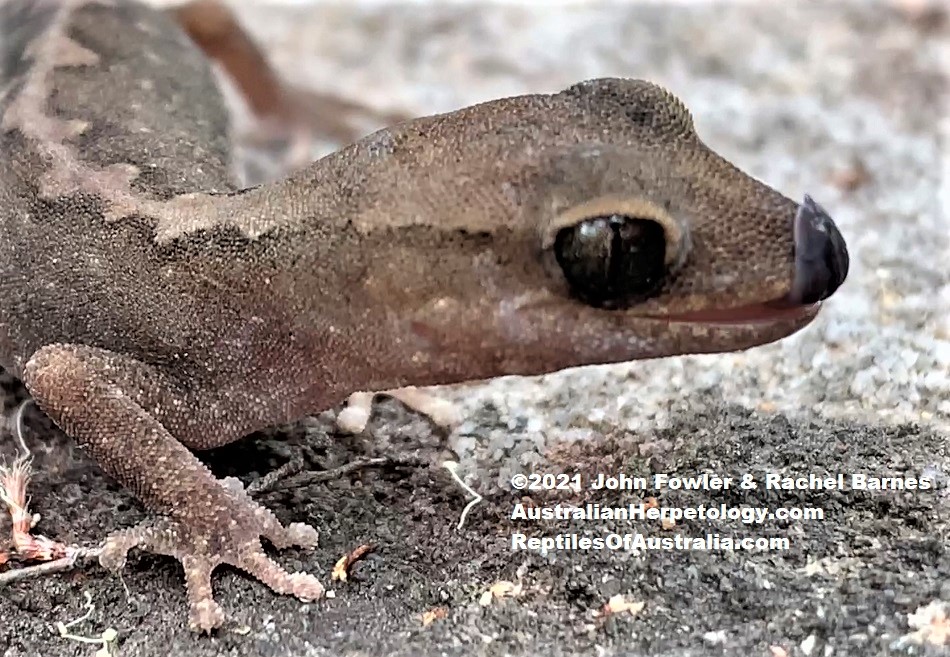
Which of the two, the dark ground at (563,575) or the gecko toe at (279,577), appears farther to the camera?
the gecko toe at (279,577)

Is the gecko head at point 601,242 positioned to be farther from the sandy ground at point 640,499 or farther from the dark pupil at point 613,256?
the sandy ground at point 640,499

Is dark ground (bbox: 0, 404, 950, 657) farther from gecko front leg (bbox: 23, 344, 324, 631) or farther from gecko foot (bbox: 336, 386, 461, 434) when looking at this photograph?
gecko foot (bbox: 336, 386, 461, 434)

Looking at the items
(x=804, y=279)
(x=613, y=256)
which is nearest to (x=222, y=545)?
(x=613, y=256)

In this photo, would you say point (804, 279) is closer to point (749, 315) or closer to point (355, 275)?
point (749, 315)

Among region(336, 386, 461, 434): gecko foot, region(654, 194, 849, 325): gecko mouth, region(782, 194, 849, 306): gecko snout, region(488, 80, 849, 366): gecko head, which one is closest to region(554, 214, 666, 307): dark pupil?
region(488, 80, 849, 366): gecko head

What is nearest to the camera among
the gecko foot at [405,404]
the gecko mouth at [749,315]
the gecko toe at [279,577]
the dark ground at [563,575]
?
the dark ground at [563,575]

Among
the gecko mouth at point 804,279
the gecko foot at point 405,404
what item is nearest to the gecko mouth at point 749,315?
the gecko mouth at point 804,279
